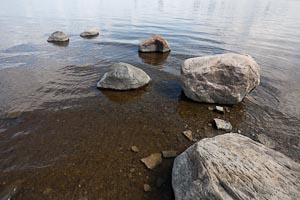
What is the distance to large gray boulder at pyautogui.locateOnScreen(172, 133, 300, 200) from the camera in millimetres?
2773

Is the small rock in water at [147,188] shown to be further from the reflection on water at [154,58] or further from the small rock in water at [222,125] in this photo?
the reflection on water at [154,58]

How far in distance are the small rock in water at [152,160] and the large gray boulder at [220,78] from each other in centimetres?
286

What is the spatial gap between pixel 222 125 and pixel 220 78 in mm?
1669

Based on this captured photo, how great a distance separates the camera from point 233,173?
307 cm

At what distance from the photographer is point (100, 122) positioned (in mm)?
5566

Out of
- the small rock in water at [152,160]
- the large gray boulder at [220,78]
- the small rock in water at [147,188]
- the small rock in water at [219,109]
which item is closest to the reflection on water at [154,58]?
the large gray boulder at [220,78]

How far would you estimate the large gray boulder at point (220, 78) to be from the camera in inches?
242

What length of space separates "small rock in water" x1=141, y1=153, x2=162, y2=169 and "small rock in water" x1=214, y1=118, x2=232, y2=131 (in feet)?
6.55

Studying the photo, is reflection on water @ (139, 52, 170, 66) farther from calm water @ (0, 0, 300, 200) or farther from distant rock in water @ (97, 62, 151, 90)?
distant rock in water @ (97, 62, 151, 90)

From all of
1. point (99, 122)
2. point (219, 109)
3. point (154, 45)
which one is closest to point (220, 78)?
point (219, 109)

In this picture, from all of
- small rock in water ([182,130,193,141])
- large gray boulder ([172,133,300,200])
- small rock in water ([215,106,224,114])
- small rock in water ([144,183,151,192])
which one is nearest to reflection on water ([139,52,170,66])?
small rock in water ([215,106,224,114])

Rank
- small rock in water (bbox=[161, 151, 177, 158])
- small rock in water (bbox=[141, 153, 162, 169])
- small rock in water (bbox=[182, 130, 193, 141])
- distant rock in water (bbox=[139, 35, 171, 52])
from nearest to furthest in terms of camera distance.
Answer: small rock in water (bbox=[141, 153, 162, 169]), small rock in water (bbox=[161, 151, 177, 158]), small rock in water (bbox=[182, 130, 193, 141]), distant rock in water (bbox=[139, 35, 171, 52])

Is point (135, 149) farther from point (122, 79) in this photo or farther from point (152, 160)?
point (122, 79)

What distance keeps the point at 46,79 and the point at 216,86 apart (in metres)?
6.55
